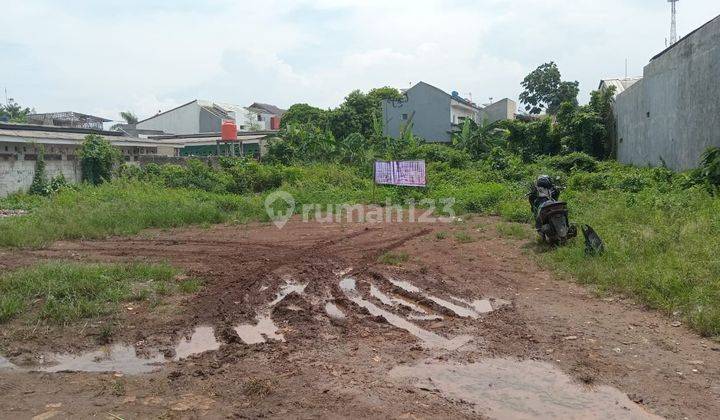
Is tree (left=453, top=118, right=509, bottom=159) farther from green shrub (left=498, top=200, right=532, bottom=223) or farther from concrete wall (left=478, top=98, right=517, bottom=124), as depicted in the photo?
concrete wall (left=478, top=98, right=517, bottom=124)

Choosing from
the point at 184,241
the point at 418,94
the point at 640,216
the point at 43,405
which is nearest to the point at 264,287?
the point at 43,405

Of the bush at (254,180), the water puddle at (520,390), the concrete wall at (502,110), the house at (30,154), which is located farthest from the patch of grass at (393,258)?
the concrete wall at (502,110)

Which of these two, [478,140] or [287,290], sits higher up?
[478,140]

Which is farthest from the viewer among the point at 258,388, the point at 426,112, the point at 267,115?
the point at 267,115

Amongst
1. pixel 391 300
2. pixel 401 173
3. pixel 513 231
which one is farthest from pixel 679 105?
pixel 391 300

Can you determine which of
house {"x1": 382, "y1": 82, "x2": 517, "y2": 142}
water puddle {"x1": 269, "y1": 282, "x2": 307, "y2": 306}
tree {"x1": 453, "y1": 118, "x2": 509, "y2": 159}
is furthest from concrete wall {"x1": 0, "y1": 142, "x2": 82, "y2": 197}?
house {"x1": 382, "y1": 82, "x2": 517, "y2": 142}

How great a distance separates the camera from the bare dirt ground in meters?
3.71

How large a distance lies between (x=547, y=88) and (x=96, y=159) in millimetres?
41930

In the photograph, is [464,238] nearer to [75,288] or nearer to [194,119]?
[75,288]

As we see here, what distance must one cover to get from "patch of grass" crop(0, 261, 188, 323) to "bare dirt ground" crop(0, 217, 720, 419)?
0.32 m

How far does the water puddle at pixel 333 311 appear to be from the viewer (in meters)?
5.80

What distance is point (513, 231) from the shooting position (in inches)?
410

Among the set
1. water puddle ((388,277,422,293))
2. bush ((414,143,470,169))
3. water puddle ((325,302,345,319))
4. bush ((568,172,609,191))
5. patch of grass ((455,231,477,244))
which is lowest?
water puddle ((325,302,345,319))

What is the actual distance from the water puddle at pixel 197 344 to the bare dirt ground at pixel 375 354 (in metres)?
0.02
